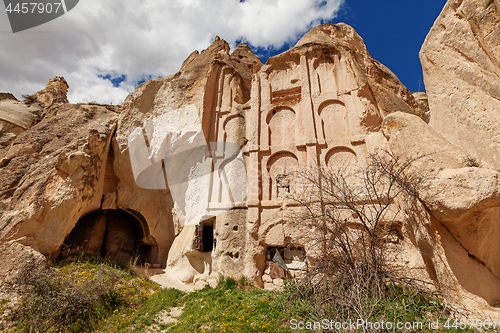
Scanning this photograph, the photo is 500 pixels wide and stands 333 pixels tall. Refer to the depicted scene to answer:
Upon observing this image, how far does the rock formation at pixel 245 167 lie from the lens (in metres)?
6.45

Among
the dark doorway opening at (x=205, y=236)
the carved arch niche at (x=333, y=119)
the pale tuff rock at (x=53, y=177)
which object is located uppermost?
the carved arch niche at (x=333, y=119)

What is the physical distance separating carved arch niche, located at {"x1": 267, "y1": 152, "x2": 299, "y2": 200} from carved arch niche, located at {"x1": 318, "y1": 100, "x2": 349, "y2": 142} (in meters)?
1.59

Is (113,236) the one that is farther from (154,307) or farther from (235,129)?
(235,129)

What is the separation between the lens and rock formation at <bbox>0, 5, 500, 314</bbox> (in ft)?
21.1

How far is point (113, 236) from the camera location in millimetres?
11406

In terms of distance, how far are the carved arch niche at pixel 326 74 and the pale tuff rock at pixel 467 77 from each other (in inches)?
127

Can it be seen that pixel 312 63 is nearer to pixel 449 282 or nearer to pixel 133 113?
pixel 133 113

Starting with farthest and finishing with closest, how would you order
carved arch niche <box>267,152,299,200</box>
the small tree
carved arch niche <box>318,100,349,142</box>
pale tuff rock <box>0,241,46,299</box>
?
carved arch niche <box>318,100,349,142</box>
carved arch niche <box>267,152,299,200</box>
pale tuff rock <box>0,241,46,299</box>
the small tree

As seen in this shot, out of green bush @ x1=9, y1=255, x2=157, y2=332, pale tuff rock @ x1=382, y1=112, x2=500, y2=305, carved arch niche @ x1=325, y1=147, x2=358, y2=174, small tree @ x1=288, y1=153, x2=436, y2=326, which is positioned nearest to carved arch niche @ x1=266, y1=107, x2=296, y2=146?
carved arch niche @ x1=325, y1=147, x2=358, y2=174

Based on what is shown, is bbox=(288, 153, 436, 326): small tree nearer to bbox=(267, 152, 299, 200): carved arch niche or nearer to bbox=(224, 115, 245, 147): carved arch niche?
bbox=(267, 152, 299, 200): carved arch niche

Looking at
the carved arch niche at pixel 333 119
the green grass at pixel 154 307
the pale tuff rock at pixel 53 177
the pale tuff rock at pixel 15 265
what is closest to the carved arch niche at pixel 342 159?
the carved arch niche at pixel 333 119

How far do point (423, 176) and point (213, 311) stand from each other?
20.3 feet

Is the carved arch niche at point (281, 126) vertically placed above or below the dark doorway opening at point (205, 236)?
above

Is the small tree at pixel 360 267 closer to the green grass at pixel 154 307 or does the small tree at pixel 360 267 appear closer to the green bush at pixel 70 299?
the green grass at pixel 154 307
